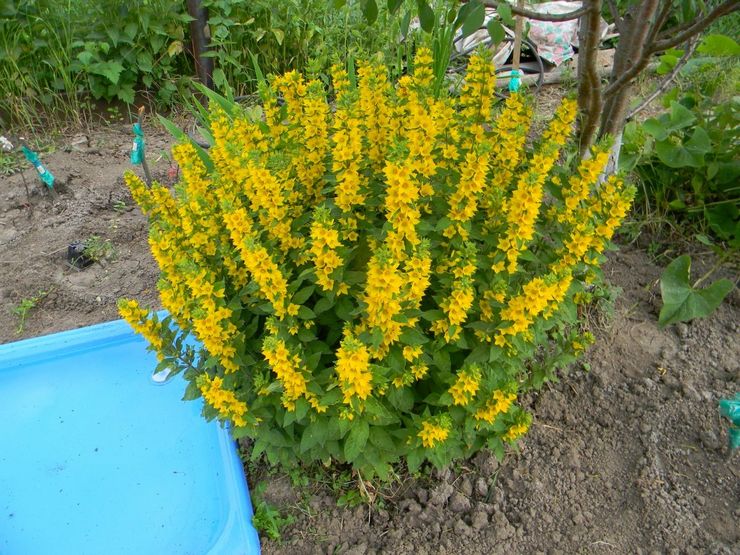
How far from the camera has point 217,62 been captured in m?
3.89

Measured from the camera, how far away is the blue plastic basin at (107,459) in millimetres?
1781

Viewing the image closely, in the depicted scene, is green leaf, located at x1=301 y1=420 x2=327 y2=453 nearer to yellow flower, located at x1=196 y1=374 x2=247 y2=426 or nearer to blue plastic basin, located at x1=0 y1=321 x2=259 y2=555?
yellow flower, located at x1=196 y1=374 x2=247 y2=426

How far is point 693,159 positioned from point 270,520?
2.02 meters

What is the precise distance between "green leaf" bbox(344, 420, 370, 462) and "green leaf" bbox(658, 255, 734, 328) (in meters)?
1.31

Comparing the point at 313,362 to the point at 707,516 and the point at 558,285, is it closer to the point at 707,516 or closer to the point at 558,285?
the point at 558,285

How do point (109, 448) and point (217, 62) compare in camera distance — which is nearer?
point (109, 448)

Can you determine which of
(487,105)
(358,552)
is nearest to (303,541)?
(358,552)

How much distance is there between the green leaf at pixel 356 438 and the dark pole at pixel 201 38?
2879mm

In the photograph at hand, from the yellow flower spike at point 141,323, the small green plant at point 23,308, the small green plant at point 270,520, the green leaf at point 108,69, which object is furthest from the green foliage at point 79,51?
the small green plant at point 270,520

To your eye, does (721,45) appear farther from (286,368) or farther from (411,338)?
(286,368)

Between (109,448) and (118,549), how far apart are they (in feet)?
1.28

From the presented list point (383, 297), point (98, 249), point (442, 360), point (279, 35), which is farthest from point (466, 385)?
point (279, 35)

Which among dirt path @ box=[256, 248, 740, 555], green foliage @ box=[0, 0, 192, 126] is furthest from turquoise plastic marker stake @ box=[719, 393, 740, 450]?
green foliage @ box=[0, 0, 192, 126]

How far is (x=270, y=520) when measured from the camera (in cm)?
173
